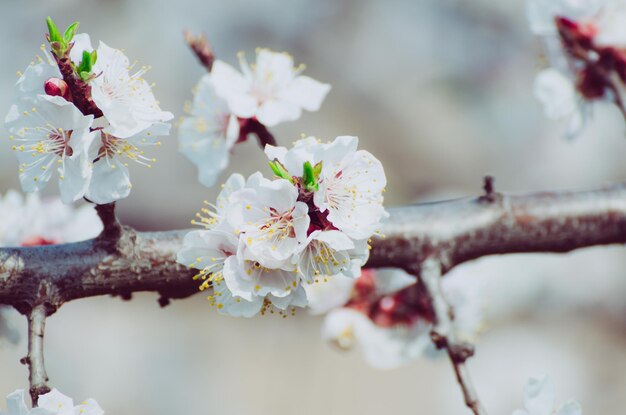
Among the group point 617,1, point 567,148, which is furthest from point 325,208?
point 567,148

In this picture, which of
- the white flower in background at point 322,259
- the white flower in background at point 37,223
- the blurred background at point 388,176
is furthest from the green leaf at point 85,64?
the blurred background at point 388,176

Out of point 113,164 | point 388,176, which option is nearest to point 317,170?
point 113,164

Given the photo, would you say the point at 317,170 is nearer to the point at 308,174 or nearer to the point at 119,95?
the point at 308,174

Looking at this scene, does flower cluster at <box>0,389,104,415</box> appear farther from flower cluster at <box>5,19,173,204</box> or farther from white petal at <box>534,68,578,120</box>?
white petal at <box>534,68,578,120</box>

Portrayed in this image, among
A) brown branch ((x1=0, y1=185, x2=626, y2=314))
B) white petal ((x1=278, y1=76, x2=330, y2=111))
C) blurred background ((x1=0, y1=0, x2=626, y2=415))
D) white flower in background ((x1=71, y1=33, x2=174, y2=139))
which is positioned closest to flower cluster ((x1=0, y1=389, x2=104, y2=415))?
brown branch ((x1=0, y1=185, x2=626, y2=314))

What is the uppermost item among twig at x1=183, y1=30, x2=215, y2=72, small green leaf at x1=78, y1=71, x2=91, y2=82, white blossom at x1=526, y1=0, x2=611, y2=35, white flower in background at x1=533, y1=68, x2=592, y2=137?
white blossom at x1=526, y1=0, x2=611, y2=35
